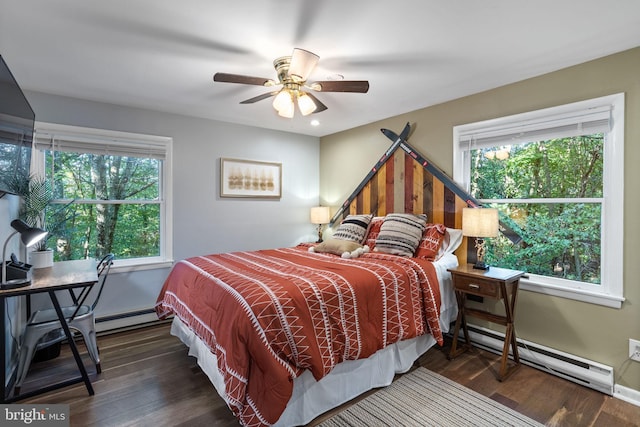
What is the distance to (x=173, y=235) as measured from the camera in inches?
140

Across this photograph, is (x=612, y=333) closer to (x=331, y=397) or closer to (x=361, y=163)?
(x=331, y=397)

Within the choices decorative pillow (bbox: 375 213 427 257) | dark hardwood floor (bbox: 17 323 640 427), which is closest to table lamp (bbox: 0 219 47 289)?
dark hardwood floor (bbox: 17 323 640 427)

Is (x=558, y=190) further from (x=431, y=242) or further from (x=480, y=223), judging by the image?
(x=431, y=242)

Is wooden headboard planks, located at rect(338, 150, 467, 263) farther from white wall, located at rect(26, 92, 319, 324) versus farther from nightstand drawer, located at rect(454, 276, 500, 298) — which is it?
white wall, located at rect(26, 92, 319, 324)

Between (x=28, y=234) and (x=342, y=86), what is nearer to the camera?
(x=28, y=234)

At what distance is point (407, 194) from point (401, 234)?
0.75m

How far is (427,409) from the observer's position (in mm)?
1955

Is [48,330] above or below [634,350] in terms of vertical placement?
above

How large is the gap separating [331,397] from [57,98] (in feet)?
11.8

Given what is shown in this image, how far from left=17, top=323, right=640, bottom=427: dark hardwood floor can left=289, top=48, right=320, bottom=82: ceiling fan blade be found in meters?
2.21

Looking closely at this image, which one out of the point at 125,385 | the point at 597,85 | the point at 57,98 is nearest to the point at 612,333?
the point at 597,85

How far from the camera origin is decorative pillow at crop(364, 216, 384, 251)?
3232mm

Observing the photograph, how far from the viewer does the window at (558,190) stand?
2.18 meters

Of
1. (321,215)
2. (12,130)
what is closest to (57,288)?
(12,130)
